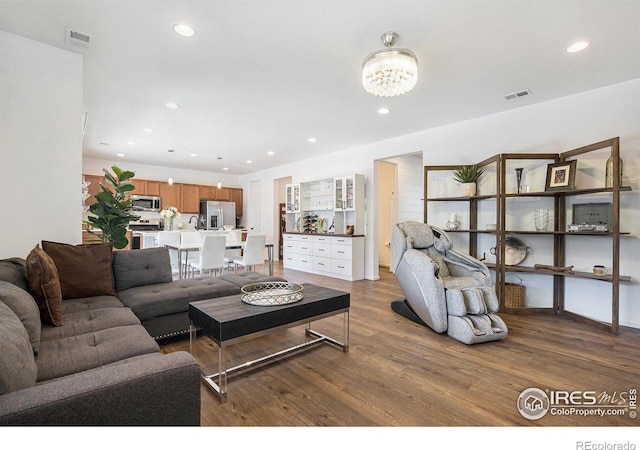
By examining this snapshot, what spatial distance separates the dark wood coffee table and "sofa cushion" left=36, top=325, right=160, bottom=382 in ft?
1.13

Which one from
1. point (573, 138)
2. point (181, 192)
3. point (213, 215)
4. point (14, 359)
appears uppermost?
point (573, 138)

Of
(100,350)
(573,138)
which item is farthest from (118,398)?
(573,138)

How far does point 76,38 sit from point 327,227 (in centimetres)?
490

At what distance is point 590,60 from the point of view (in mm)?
2738

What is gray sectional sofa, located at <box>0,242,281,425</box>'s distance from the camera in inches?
35.8

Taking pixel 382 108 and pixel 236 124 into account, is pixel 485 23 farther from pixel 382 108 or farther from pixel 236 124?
pixel 236 124

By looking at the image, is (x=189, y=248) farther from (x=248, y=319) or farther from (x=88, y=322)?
(x=248, y=319)

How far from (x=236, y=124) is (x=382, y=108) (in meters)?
2.22

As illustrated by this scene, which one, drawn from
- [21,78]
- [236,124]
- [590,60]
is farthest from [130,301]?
[590,60]

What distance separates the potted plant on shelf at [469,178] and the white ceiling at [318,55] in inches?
29.7

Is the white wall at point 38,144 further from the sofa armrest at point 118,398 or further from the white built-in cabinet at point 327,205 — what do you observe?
the white built-in cabinet at point 327,205

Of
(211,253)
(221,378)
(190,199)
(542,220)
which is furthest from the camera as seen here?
(190,199)

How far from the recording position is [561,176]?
3.38 m

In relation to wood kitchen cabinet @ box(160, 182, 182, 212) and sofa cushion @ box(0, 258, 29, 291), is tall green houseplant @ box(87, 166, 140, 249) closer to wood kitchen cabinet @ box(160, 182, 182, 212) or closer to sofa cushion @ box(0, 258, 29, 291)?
sofa cushion @ box(0, 258, 29, 291)
